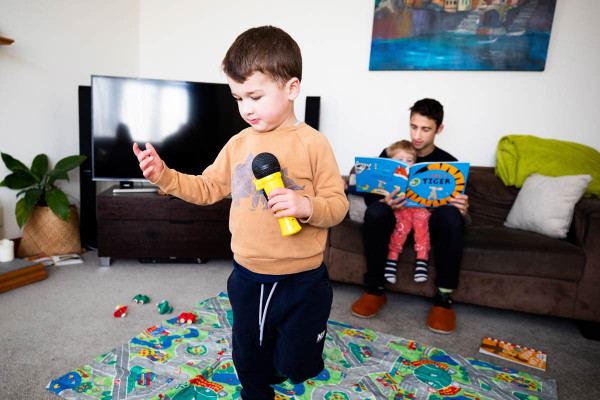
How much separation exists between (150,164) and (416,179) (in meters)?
1.28

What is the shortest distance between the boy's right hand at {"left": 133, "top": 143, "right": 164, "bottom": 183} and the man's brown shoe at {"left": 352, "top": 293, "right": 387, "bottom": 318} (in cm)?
125

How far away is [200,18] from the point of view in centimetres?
306

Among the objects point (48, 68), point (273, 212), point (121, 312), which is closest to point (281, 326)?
point (273, 212)

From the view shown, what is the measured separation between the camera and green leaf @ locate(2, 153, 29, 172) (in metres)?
2.24

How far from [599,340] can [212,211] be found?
2.09 meters

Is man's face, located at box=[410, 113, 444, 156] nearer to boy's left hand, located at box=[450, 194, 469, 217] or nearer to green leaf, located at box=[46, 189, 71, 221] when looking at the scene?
boy's left hand, located at box=[450, 194, 469, 217]

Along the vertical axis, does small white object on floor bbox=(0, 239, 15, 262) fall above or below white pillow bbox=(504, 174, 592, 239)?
below

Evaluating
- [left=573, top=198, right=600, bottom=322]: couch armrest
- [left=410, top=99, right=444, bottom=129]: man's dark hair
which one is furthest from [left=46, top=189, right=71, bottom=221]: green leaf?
[left=573, top=198, right=600, bottom=322]: couch armrest

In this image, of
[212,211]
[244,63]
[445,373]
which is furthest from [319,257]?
[212,211]

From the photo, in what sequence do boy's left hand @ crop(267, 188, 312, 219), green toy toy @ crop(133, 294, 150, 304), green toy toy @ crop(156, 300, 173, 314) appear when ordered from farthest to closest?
1. green toy toy @ crop(133, 294, 150, 304)
2. green toy toy @ crop(156, 300, 173, 314)
3. boy's left hand @ crop(267, 188, 312, 219)

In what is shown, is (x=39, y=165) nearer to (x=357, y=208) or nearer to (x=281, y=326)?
(x=357, y=208)

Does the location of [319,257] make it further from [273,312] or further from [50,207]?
[50,207]

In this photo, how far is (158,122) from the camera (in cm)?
244

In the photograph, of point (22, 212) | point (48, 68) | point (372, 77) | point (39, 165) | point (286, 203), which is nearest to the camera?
point (286, 203)
